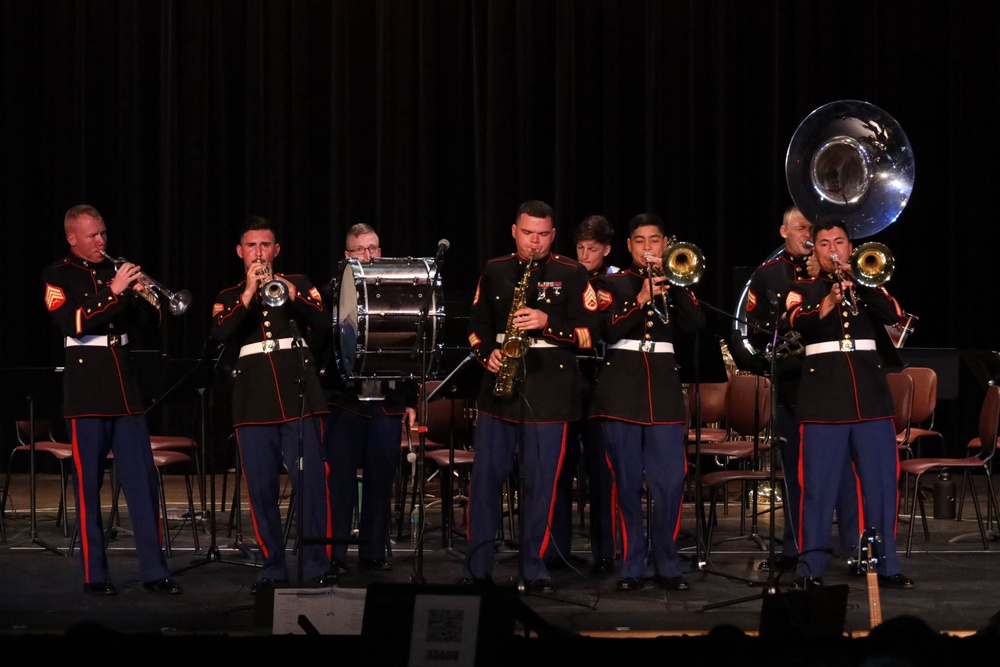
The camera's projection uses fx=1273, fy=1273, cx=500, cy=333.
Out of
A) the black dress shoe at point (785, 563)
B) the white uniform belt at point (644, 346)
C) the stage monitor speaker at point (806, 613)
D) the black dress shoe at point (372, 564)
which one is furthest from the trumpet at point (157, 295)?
the stage monitor speaker at point (806, 613)

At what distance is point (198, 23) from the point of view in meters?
10.7

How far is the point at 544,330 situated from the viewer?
5.88 metres

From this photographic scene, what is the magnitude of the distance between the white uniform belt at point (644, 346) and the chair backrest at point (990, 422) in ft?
8.07

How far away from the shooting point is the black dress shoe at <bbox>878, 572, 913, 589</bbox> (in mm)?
6062

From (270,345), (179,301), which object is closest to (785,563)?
(270,345)

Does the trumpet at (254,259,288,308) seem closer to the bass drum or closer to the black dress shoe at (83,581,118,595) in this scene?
the bass drum

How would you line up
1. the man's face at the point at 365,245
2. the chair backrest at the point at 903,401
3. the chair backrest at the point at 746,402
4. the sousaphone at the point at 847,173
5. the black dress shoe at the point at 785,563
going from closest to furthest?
1. the black dress shoe at the point at 785,563
2. the sousaphone at the point at 847,173
3. the man's face at the point at 365,245
4. the chair backrest at the point at 903,401
5. the chair backrest at the point at 746,402

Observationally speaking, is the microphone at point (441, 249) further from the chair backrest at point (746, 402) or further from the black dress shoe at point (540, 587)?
the chair backrest at point (746, 402)

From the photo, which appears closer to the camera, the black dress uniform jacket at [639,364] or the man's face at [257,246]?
the man's face at [257,246]

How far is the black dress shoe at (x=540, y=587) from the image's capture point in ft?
19.4

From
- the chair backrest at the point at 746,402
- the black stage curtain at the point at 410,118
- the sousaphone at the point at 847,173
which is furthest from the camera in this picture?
the black stage curtain at the point at 410,118

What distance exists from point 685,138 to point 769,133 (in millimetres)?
734

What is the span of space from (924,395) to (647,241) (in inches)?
114

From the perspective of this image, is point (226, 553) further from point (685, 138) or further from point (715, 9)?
point (715, 9)
